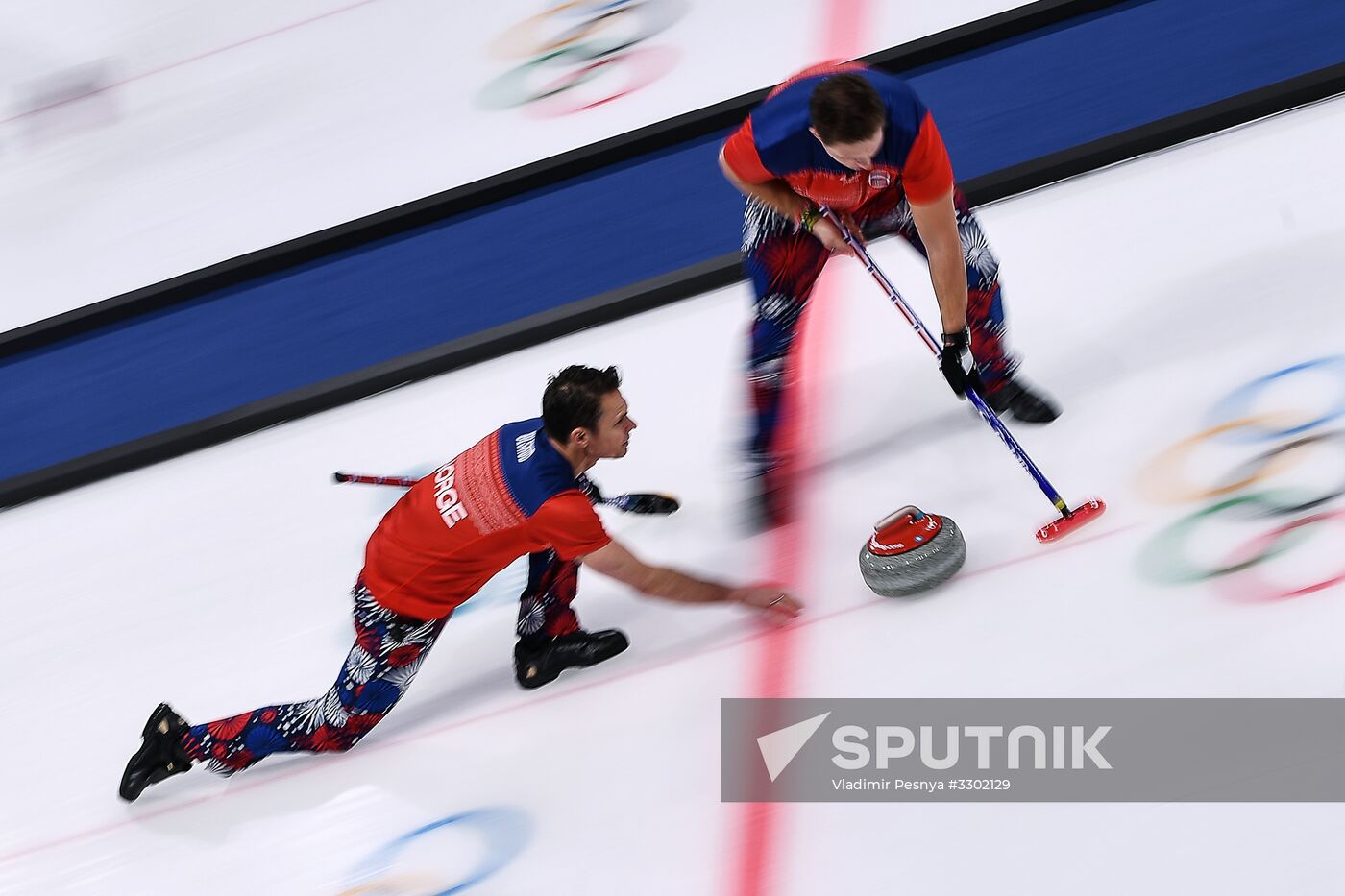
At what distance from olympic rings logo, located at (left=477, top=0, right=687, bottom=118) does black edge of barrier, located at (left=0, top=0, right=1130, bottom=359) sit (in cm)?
35

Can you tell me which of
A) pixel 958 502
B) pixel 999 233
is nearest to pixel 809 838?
pixel 958 502

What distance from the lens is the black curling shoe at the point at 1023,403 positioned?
9.20ft

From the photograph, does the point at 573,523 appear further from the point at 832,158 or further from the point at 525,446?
the point at 832,158

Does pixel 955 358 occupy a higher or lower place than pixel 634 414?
lower

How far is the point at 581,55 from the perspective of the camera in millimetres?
4734

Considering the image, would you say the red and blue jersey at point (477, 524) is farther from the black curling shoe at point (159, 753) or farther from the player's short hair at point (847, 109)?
the player's short hair at point (847, 109)

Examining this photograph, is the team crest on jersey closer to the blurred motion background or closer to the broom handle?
the blurred motion background

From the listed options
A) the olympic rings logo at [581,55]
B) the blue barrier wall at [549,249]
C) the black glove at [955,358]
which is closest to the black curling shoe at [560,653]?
the black glove at [955,358]

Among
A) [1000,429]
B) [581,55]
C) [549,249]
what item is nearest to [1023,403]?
[1000,429]

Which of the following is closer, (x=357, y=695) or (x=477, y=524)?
(x=477, y=524)

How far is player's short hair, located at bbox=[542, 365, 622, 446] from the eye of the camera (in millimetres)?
2225

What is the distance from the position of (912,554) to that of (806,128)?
836mm

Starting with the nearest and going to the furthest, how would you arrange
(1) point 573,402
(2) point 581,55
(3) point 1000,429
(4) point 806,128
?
1. (1) point 573,402
2. (4) point 806,128
3. (3) point 1000,429
4. (2) point 581,55

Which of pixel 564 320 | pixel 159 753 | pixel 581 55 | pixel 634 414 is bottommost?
pixel 159 753
